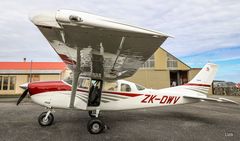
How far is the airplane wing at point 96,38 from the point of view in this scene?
7.83ft

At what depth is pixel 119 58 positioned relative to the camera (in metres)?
4.27

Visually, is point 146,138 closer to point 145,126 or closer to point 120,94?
point 145,126

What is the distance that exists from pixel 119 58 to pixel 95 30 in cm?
172

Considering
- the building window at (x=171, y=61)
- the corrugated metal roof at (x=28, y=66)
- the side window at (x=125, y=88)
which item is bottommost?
the side window at (x=125, y=88)

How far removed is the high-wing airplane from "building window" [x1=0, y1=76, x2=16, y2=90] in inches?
657

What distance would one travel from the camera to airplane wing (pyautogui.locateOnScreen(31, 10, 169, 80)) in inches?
94.0

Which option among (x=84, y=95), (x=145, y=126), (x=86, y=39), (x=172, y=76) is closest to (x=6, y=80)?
(x=84, y=95)

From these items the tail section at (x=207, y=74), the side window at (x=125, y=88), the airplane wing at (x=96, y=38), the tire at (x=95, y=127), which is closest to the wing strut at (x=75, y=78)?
the airplane wing at (x=96, y=38)

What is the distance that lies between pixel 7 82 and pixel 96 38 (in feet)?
69.1

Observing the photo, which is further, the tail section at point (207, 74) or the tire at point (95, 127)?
the tail section at point (207, 74)

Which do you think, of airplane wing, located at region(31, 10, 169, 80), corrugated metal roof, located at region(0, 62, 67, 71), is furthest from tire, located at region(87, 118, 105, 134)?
corrugated metal roof, located at region(0, 62, 67, 71)

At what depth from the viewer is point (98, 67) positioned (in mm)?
5090

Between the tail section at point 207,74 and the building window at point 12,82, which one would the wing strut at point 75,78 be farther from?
the building window at point 12,82

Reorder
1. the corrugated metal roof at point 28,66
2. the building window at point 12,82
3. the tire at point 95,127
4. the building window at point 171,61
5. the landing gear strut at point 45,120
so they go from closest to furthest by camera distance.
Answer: the tire at point 95,127 < the landing gear strut at point 45,120 < the building window at point 12,82 < the corrugated metal roof at point 28,66 < the building window at point 171,61
